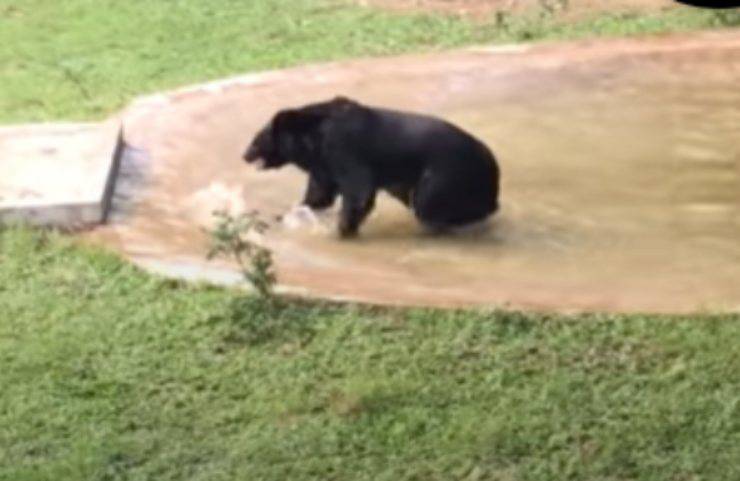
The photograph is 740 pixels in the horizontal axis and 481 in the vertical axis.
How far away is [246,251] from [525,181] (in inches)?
A: 68.2

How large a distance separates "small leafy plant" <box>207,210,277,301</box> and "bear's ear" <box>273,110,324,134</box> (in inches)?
20.9

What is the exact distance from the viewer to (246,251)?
632 centimetres

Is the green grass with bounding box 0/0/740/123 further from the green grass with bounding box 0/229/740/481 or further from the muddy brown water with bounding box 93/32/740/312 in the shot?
the green grass with bounding box 0/229/740/481

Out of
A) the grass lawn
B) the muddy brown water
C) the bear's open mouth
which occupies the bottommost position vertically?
the muddy brown water

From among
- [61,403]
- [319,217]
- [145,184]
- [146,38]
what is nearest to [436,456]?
[61,403]

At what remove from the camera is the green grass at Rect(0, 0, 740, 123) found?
9.58 meters

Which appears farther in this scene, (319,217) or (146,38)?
(146,38)

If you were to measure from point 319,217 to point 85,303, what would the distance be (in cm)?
121

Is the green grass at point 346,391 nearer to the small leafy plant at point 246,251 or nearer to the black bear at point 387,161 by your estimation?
the small leafy plant at point 246,251

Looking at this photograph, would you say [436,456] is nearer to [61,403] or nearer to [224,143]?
[61,403]

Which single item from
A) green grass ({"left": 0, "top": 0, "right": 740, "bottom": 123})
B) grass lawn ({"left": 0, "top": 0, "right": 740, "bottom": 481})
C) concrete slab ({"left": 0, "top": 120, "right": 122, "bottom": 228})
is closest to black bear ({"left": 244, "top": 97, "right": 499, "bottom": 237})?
concrete slab ({"left": 0, "top": 120, "right": 122, "bottom": 228})

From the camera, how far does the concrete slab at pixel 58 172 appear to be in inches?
278

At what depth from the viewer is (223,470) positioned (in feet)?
16.3

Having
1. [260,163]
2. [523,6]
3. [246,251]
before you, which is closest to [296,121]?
[260,163]
